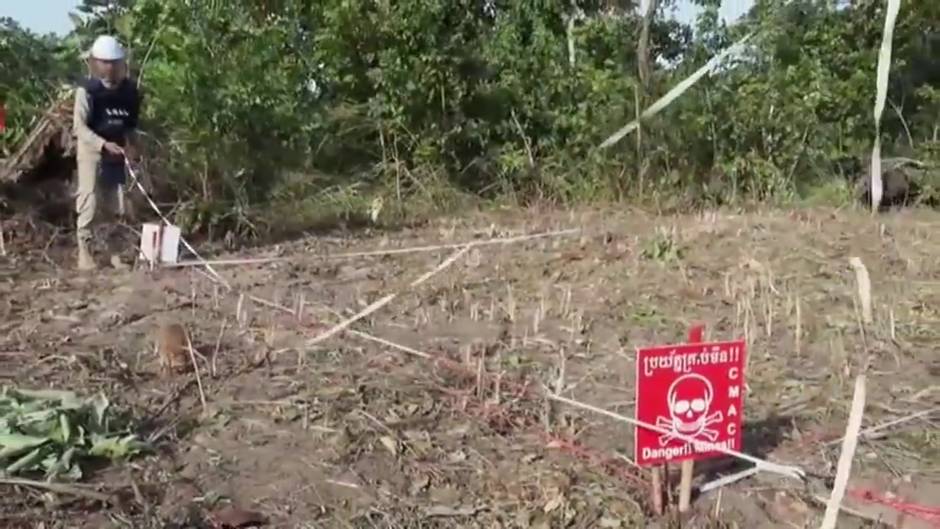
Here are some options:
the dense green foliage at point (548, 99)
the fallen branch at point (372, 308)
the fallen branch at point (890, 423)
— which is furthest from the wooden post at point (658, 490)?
the dense green foliage at point (548, 99)

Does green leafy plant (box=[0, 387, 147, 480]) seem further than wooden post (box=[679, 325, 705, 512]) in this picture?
Yes

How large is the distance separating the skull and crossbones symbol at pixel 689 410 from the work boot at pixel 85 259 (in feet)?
15.4

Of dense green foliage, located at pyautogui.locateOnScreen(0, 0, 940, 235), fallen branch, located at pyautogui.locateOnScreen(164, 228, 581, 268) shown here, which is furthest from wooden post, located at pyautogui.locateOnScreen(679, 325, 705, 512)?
dense green foliage, located at pyautogui.locateOnScreen(0, 0, 940, 235)

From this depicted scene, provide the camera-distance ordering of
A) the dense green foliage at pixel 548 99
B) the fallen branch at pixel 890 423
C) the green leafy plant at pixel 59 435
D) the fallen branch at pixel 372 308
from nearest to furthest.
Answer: the green leafy plant at pixel 59 435 → the fallen branch at pixel 890 423 → the fallen branch at pixel 372 308 → the dense green foliage at pixel 548 99

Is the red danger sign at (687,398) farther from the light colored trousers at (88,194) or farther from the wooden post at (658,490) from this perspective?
the light colored trousers at (88,194)

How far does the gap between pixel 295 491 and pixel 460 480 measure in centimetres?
53

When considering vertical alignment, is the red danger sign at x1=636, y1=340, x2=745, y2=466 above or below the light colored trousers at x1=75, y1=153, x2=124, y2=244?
below

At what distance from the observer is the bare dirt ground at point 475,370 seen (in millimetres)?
4070

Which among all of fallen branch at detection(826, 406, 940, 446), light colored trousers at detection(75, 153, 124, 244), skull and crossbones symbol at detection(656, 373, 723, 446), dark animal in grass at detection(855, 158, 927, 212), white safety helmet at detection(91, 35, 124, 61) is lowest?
fallen branch at detection(826, 406, 940, 446)

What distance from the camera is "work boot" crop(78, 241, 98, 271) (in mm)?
7598

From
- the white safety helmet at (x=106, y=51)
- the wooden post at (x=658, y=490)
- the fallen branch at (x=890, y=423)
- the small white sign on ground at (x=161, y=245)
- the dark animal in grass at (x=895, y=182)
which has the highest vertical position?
the white safety helmet at (x=106, y=51)

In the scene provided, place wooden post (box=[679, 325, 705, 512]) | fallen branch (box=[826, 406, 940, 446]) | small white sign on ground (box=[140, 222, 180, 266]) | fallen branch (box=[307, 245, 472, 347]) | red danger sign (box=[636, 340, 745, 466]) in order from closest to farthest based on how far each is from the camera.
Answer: red danger sign (box=[636, 340, 745, 466]) → wooden post (box=[679, 325, 705, 512]) → fallen branch (box=[826, 406, 940, 446]) → fallen branch (box=[307, 245, 472, 347]) → small white sign on ground (box=[140, 222, 180, 266])

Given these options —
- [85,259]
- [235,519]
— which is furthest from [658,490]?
[85,259]

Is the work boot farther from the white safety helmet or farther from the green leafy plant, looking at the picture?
the green leafy plant
